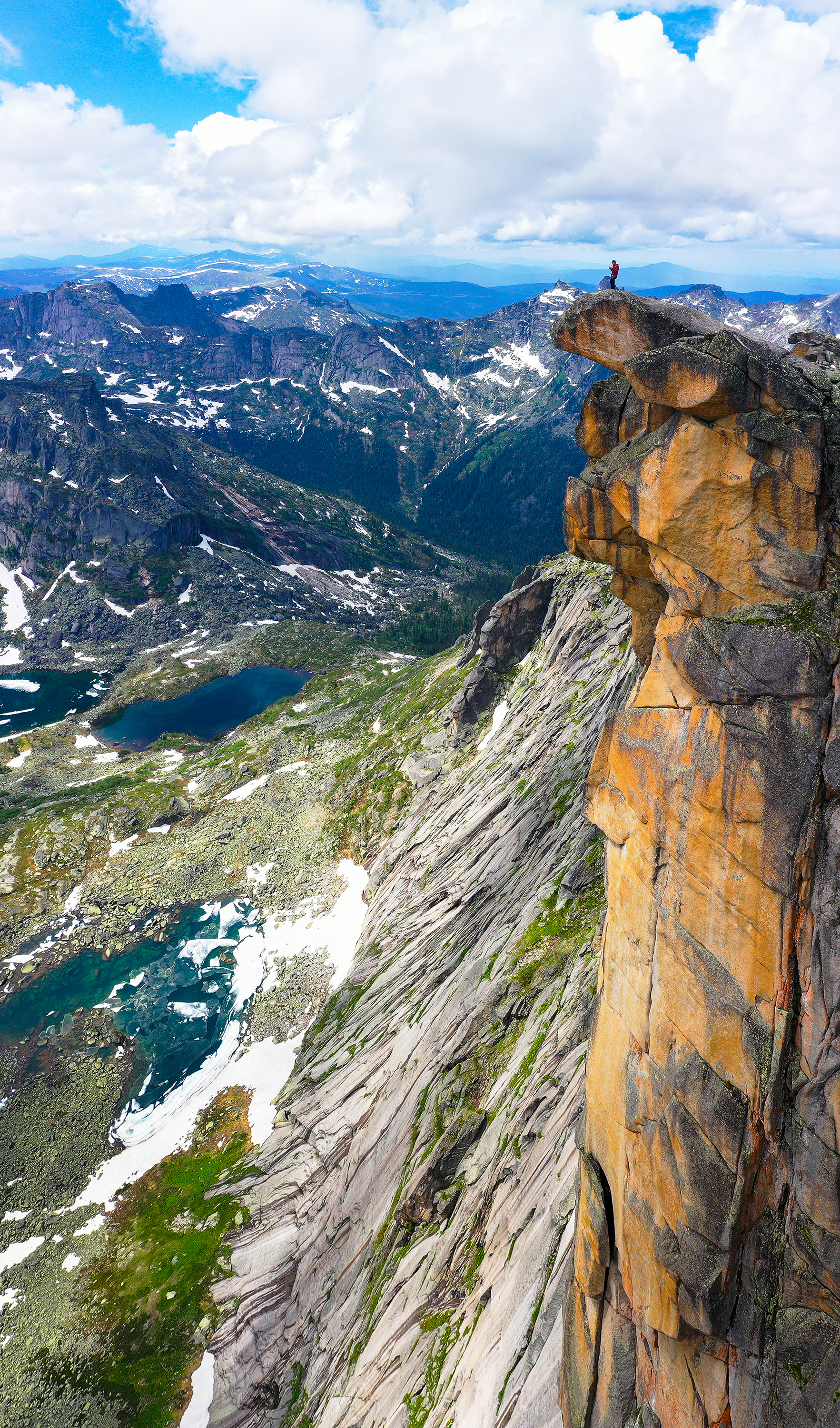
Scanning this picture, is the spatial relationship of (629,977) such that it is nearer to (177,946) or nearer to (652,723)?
(652,723)

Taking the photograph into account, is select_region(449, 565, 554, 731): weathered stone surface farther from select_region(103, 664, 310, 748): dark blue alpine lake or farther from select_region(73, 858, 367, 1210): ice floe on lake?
select_region(103, 664, 310, 748): dark blue alpine lake

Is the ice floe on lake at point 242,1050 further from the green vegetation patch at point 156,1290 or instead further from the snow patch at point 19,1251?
the snow patch at point 19,1251

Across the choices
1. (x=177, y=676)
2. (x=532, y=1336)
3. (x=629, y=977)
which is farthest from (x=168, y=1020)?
(x=177, y=676)

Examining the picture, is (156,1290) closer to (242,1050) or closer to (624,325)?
(242,1050)

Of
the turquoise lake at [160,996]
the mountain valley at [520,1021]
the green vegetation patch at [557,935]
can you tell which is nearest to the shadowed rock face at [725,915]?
the mountain valley at [520,1021]

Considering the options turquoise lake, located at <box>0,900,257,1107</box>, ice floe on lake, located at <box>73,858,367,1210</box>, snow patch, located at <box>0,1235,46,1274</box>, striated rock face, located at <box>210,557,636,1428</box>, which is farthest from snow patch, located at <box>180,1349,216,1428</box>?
turquoise lake, located at <box>0,900,257,1107</box>
